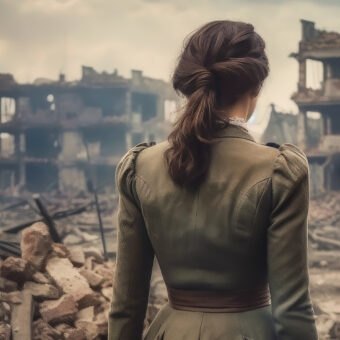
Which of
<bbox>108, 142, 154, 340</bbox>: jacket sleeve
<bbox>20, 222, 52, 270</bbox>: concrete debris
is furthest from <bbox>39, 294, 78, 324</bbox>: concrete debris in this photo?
<bbox>108, 142, 154, 340</bbox>: jacket sleeve

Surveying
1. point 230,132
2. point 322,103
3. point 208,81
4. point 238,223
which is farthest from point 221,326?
point 322,103

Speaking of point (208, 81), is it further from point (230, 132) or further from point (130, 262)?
point (130, 262)

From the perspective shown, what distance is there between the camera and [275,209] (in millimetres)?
1675

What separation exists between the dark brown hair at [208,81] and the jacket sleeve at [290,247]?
20 cm

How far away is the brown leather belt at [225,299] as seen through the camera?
1.74m

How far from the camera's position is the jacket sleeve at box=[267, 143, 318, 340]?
166 cm

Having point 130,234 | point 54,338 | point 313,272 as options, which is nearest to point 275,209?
point 130,234

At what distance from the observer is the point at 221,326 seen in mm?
1733

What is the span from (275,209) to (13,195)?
94.9ft

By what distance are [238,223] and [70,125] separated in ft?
97.6

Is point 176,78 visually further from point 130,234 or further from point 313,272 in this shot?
point 313,272

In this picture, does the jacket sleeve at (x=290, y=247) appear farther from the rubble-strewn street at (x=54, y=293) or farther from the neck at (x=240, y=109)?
the rubble-strewn street at (x=54, y=293)

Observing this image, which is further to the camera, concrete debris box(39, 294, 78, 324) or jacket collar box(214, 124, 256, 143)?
concrete debris box(39, 294, 78, 324)

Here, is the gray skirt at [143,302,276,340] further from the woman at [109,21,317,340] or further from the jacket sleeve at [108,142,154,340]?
the jacket sleeve at [108,142,154,340]
